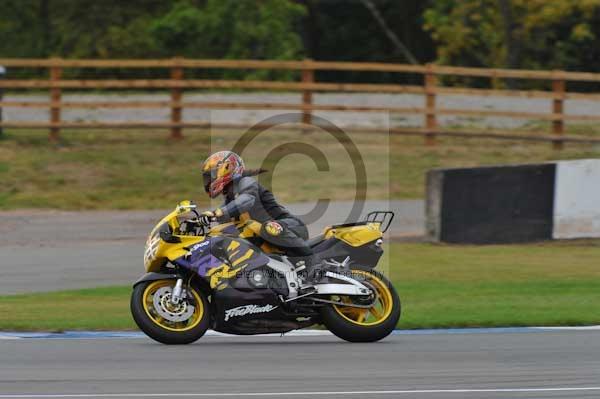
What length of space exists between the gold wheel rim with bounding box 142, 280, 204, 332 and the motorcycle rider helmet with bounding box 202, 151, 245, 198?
0.86 m

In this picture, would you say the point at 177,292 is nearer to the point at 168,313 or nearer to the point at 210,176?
the point at 168,313

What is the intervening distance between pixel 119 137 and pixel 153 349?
14844 millimetres

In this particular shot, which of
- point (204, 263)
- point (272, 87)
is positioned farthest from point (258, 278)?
point (272, 87)

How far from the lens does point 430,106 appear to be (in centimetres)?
2388

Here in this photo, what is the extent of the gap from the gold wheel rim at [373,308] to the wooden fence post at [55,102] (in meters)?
14.0

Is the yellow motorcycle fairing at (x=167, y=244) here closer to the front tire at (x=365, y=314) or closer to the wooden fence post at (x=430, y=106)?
the front tire at (x=365, y=314)

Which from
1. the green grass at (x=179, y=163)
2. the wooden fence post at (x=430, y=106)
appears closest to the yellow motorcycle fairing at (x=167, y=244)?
the green grass at (x=179, y=163)

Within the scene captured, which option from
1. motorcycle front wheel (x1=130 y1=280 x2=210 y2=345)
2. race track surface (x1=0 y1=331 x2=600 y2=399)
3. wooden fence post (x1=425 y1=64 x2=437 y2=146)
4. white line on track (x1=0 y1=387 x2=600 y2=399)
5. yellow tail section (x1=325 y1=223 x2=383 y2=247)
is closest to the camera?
white line on track (x1=0 y1=387 x2=600 y2=399)

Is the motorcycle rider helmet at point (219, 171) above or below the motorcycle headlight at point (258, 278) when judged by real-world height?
above

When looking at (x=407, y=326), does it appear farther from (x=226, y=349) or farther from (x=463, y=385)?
(x=463, y=385)

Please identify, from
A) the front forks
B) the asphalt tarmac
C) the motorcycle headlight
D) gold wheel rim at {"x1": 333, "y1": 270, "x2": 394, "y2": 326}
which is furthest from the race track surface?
the asphalt tarmac

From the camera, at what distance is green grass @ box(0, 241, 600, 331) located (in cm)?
1171

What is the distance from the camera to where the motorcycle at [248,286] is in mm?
10067

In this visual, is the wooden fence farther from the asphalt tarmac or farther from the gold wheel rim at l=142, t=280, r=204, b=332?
the gold wheel rim at l=142, t=280, r=204, b=332
